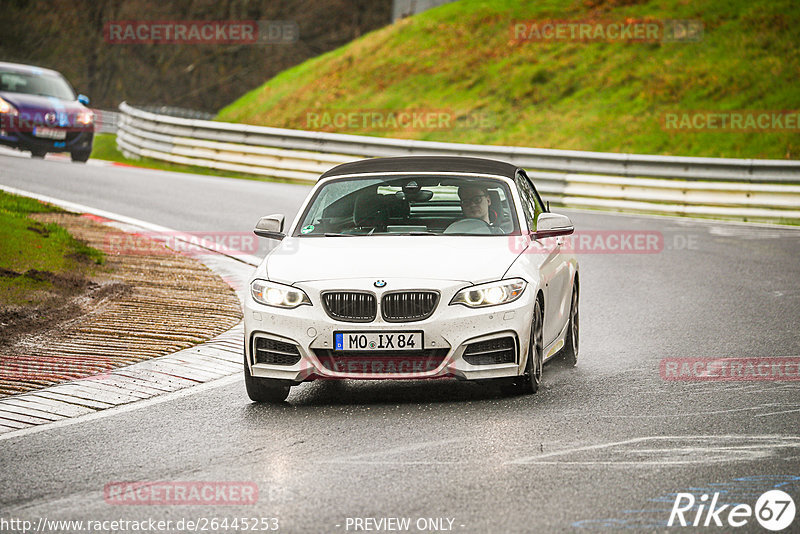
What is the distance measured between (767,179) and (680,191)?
59.8 inches

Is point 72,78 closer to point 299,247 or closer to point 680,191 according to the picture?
point 680,191

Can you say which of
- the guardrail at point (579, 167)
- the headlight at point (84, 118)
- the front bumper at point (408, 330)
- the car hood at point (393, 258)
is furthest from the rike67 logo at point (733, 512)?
the headlight at point (84, 118)

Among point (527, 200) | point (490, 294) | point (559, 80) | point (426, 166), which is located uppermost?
point (559, 80)

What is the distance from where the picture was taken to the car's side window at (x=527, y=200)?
9086 mm

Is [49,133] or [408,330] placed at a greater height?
[49,133]

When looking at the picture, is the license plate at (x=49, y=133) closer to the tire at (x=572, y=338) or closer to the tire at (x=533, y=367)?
the tire at (x=572, y=338)

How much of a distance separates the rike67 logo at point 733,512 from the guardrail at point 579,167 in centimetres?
1587

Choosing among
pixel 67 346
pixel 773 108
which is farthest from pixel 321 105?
pixel 67 346

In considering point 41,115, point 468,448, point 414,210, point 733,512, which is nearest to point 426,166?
point 414,210

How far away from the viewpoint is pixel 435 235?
855 cm

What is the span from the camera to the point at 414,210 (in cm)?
912

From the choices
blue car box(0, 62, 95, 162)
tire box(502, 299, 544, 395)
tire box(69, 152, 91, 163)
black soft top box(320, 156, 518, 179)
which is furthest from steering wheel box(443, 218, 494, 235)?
tire box(69, 152, 91, 163)

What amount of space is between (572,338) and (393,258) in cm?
223

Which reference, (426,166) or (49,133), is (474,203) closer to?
(426,166)
